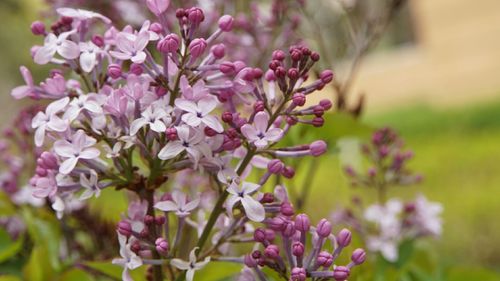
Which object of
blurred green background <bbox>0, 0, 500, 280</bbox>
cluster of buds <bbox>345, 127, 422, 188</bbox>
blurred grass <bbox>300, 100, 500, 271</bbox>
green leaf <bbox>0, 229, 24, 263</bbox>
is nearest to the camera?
green leaf <bbox>0, 229, 24, 263</bbox>

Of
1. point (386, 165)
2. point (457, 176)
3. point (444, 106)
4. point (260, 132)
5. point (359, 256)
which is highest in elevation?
point (260, 132)

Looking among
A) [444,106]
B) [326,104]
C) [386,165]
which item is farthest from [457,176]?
[326,104]

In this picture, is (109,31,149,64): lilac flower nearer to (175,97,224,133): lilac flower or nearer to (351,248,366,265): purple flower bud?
(175,97,224,133): lilac flower

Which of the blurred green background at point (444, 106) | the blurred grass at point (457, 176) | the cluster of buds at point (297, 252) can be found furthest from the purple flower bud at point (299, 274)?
the blurred green background at point (444, 106)

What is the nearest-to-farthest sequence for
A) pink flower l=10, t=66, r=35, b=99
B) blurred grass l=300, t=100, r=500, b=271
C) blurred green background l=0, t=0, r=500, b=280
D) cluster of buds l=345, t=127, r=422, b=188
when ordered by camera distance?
pink flower l=10, t=66, r=35, b=99
cluster of buds l=345, t=127, r=422, b=188
blurred grass l=300, t=100, r=500, b=271
blurred green background l=0, t=0, r=500, b=280

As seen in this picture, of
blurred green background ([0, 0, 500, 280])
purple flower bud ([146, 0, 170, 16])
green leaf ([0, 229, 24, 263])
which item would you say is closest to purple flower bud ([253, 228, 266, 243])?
purple flower bud ([146, 0, 170, 16])

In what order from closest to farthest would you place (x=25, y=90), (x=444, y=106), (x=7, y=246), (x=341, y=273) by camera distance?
(x=341, y=273)
(x=25, y=90)
(x=7, y=246)
(x=444, y=106)

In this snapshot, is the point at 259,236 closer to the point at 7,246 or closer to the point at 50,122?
the point at 50,122
